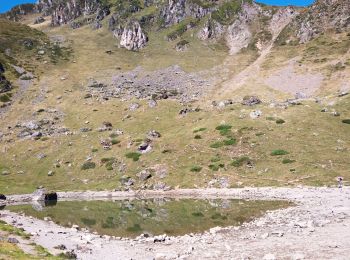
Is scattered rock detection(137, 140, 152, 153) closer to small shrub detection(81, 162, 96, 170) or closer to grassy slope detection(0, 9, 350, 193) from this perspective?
grassy slope detection(0, 9, 350, 193)

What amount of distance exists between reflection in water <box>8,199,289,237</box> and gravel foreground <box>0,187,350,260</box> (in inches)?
129

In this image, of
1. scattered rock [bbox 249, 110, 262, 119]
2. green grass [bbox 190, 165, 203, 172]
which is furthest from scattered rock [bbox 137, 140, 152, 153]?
scattered rock [bbox 249, 110, 262, 119]

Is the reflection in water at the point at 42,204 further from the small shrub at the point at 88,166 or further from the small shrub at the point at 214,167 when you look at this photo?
the small shrub at the point at 214,167

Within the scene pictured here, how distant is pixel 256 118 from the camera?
298 ft

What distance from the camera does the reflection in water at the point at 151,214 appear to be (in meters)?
41.0

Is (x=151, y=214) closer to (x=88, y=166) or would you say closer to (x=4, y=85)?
(x=88, y=166)

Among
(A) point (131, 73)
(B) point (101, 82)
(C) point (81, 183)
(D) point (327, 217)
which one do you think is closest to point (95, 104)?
(B) point (101, 82)

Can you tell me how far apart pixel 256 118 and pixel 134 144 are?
91.6 feet

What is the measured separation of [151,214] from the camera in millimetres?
49656

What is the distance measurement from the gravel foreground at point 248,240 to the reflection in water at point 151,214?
328cm

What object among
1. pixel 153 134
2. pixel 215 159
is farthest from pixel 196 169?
pixel 153 134

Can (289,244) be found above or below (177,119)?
above

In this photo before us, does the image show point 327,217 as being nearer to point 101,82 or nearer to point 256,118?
point 256,118

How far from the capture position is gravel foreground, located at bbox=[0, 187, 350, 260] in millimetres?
24750
